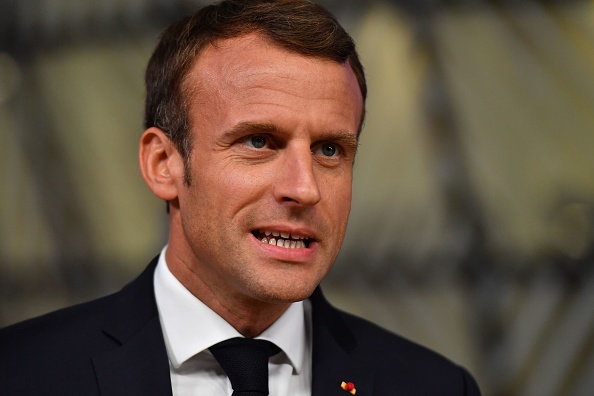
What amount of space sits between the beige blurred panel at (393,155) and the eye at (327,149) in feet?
5.09

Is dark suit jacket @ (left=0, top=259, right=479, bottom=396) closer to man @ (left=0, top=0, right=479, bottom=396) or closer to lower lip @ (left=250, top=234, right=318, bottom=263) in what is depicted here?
man @ (left=0, top=0, right=479, bottom=396)

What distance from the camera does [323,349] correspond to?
310 centimetres

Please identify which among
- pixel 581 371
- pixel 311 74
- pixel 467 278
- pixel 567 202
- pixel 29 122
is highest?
pixel 311 74

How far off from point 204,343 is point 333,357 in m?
0.49

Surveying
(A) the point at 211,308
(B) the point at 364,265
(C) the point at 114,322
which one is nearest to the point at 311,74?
(A) the point at 211,308

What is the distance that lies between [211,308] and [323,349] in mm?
428

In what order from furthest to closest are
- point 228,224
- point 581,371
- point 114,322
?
point 581,371, point 114,322, point 228,224

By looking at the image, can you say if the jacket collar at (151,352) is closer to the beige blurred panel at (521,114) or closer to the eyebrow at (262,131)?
the eyebrow at (262,131)

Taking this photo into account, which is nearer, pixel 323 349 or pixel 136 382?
pixel 136 382

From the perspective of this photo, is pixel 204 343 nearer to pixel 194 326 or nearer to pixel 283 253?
pixel 194 326

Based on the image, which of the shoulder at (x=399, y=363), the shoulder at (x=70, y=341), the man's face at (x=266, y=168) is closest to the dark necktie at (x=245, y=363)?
the man's face at (x=266, y=168)

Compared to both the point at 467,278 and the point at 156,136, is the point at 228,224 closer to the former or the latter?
the point at 156,136

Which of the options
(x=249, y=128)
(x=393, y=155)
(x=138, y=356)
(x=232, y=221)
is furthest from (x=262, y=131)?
(x=393, y=155)

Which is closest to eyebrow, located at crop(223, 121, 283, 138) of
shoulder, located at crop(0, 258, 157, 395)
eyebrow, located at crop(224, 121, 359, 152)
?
eyebrow, located at crop(224, 121, 359, 152)
